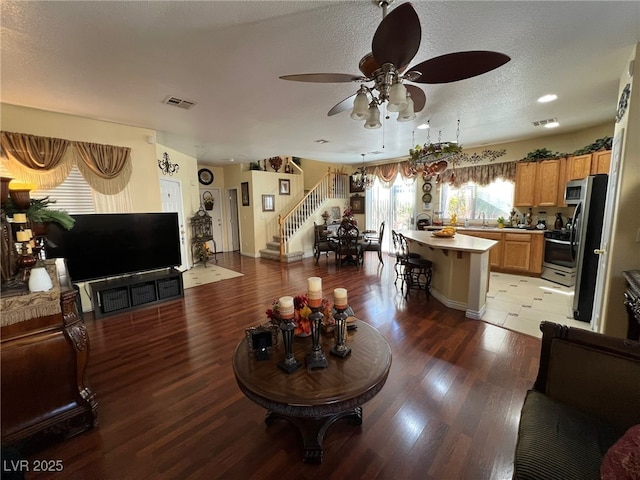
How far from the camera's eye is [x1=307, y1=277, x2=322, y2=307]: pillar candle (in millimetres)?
1693

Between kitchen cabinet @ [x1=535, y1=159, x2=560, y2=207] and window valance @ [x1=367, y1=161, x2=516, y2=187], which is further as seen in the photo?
window valance @ [x1=367, y1=161, x2=516, y2=187]

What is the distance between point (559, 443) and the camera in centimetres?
111

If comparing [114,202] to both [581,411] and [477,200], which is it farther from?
[477,200]

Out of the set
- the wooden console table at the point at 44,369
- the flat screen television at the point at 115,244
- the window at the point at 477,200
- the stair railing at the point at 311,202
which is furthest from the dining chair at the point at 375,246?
the wooden console table at the point at 44,369

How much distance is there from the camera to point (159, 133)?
14.7 ft

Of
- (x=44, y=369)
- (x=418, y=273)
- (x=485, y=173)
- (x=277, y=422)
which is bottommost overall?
(x=277, y=422)

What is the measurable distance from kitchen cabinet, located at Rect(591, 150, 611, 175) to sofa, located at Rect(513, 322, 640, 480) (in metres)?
4.57

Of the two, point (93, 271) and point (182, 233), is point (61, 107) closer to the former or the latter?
point (93, 271)

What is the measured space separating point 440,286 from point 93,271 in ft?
16.5

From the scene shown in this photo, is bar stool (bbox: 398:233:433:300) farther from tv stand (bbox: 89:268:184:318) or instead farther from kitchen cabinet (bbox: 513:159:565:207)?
tv stand (bbox: 89:268:184:318)

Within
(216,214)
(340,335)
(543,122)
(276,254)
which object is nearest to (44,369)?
(340,335)

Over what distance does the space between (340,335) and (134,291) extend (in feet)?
12.1

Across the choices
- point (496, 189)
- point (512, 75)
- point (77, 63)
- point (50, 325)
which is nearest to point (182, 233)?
point (77, 63)

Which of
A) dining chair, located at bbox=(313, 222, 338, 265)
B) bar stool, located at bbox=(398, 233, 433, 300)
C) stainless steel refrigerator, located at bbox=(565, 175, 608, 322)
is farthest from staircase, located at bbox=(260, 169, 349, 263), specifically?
stainless steel refrigerator, located at bbox=(565, 175, 608, 322)
